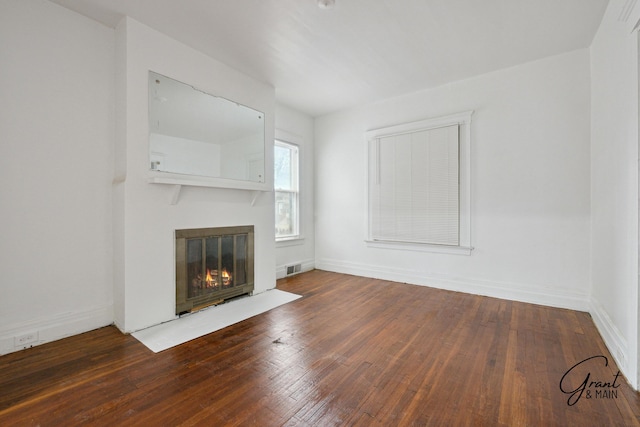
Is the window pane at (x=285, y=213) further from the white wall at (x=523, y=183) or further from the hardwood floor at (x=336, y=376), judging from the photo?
the hardwood floor at (x=336, y=376)

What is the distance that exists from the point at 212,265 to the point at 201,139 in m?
1.40

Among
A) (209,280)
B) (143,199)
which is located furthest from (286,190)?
(143,199)

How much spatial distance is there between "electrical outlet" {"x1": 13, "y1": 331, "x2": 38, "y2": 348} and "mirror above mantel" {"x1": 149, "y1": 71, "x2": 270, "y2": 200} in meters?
1.53

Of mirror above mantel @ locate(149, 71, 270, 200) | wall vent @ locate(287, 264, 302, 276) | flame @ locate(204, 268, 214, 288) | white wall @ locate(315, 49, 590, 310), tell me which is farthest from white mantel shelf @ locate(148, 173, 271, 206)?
white wall @ locate(315, 49, 590, 310)

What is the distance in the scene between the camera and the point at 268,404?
5.33 ft

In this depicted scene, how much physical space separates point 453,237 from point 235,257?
2862 mm

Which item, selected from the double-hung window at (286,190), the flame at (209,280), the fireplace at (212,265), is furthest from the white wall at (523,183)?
the flame at (209,280)

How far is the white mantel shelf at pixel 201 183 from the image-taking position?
2655mm

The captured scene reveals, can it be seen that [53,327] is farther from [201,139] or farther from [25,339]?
[201,139]

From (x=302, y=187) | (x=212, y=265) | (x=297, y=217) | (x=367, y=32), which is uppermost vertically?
(x=367, y=32)

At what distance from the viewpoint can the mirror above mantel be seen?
2.75 metres

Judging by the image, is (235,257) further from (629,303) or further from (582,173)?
(582,173)

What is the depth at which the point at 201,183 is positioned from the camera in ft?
9.65

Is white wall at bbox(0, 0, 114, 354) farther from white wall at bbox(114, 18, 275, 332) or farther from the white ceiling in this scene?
the white ceiling
